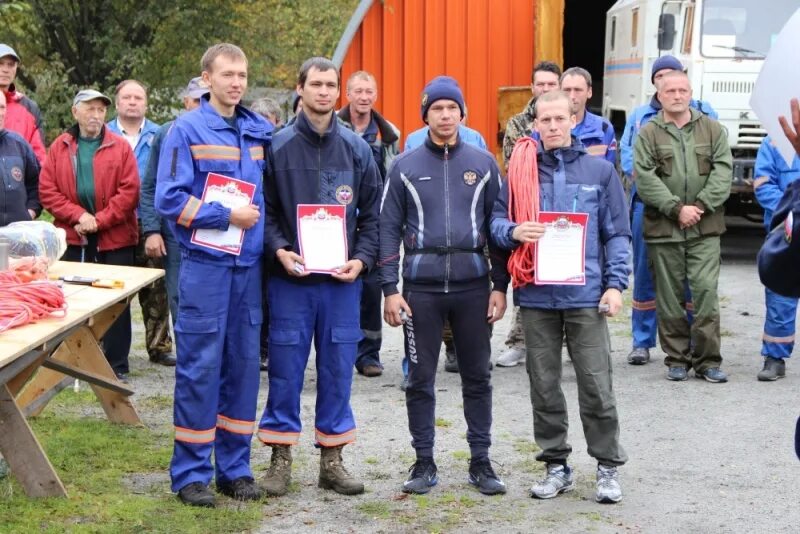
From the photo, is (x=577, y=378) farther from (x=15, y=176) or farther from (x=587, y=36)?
(x=587, y=36)

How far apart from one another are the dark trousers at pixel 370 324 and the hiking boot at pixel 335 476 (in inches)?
111

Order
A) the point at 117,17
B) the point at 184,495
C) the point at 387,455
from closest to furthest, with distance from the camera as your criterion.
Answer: the point at 184,495 < the point at 387,455 < the point at 117,17

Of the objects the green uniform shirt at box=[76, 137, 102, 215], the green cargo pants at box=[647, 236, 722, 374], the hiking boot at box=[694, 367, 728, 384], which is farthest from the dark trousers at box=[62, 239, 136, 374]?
the hiking boot at box=[694, 367, 728, 384]

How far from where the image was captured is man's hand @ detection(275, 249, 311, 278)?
5770 mm

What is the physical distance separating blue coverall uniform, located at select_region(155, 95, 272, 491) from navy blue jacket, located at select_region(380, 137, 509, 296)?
669 millimetres

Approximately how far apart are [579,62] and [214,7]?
21.0ft

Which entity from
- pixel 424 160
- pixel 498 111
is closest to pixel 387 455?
pixel 424 160

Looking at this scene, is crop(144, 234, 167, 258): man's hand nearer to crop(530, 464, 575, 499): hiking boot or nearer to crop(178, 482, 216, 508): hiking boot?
crop(178, 482, 216, 508): hiking boot

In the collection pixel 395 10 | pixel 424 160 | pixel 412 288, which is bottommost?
pixel 412 288

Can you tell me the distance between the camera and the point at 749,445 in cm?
693

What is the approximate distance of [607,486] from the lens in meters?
5.85

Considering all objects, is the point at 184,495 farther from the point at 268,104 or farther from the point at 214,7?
the point at 214,7

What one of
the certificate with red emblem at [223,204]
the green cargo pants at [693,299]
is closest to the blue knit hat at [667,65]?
the green cargo pants at [693,299]

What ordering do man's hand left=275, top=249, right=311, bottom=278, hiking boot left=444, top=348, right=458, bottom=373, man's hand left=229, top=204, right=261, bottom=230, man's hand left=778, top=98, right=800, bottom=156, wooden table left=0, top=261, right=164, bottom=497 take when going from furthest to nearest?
hiking boot left=444, top=348, right=458, bottom=373, man's hand left=275, top=249, right=311, bottom=278, man's hand left=229, top=204, right=261, bottom=230, wooden table left=0, top=261, right=164, bottom=497, man's hand left=778, top=98, right=800, bottom=156
